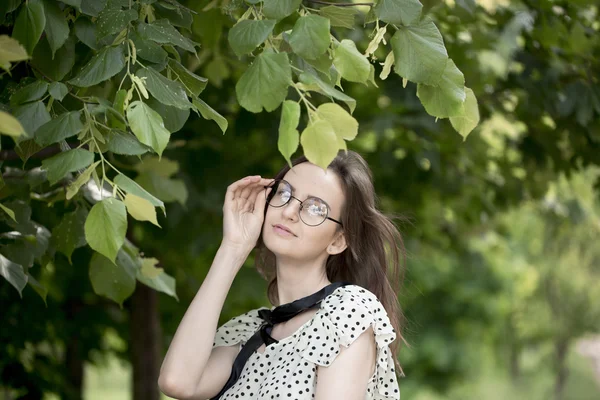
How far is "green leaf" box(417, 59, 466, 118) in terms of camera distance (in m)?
1.93

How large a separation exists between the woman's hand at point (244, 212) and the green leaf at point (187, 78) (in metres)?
0.36

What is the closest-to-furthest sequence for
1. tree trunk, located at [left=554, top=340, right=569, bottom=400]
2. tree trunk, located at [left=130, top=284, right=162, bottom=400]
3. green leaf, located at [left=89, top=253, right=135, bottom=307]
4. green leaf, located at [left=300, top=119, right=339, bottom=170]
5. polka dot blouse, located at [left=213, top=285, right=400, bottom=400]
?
green leaf, located at [left=300, top=119, right=339, bottom=170] < polka dot blouse, located at [left=213, top=285, right=400, bottom=400] < green leaf, located at [left=89, top=253, right=135, bottom=307] < tree trunk, located at [left=130, top=284, right=162, bottom=400] < tree trunk, located at [left=554, top=340, right=569, bottom=400]

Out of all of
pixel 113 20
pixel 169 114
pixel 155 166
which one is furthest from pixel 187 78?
pixel 155 166

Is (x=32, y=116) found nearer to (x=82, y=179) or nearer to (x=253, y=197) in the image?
(x=82, y=179)

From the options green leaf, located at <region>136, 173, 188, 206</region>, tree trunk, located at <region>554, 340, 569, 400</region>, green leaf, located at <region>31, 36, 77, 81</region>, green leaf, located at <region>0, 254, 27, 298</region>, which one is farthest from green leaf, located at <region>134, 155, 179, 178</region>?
tree trunk, located at <region>554, 340, 569, 400</region>

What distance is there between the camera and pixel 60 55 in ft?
6.75

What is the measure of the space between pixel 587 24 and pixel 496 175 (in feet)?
6.31

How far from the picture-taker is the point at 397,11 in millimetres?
1860

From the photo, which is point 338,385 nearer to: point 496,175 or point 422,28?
point 422,28

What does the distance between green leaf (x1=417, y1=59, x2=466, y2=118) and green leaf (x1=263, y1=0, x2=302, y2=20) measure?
0.37 meters

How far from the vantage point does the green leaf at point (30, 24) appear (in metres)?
1.80

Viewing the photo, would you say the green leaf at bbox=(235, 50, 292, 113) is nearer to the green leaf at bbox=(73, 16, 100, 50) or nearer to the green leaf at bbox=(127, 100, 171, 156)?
the green leaf at bbox=(127, 100, 171, 156)

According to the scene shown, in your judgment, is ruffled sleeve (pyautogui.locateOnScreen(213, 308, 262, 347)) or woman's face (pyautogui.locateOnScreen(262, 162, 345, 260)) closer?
woman's face (pyautogui.locateOnScreen(262, 162, 345, 260))

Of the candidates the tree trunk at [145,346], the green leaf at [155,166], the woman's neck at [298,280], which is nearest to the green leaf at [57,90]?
the woman's neck at [298,280]
